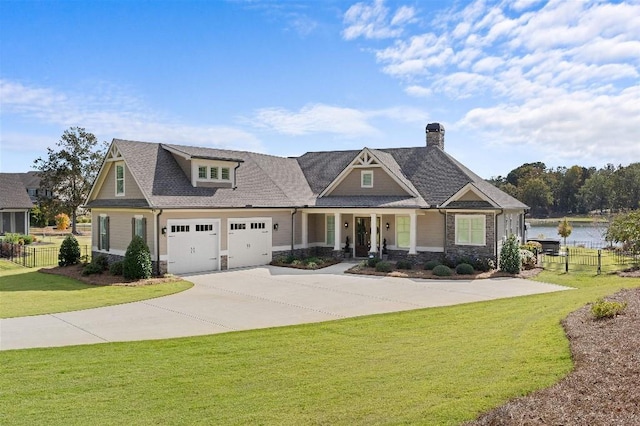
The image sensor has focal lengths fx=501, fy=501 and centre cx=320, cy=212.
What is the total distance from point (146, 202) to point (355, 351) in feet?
44.4

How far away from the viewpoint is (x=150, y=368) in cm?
847

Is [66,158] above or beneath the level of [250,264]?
above

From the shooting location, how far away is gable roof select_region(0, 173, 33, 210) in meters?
40.9

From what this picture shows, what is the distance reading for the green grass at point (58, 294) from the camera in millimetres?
14117

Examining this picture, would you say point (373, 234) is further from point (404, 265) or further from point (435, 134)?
point (435, 134)

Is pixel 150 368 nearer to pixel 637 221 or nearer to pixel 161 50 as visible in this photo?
pixel 161 50

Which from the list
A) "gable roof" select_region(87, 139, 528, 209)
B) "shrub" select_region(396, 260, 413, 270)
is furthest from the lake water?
"shrub" select_region(396, 260, 413, 270)

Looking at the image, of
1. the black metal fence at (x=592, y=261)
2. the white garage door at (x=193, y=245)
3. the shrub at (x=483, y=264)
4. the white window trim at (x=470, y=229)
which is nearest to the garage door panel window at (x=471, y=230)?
the white window trim at (x=470, y=229)

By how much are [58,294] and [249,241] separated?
8.86m

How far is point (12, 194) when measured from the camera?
42.2 metres


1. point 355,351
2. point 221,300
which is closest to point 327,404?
point 355,351

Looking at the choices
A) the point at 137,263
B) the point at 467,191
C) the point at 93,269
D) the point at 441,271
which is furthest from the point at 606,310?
the point at 93,269

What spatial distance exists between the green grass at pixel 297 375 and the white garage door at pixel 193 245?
34.6 feet

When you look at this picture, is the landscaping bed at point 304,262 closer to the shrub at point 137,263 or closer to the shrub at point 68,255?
the shrub at point 137,263
